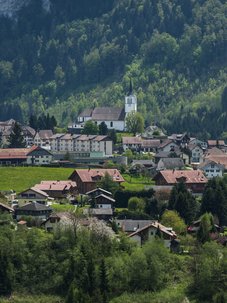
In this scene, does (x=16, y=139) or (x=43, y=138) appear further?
(x=43, y=138)

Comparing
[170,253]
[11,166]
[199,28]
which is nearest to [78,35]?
[199,28]

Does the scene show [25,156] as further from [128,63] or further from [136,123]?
[128,63]

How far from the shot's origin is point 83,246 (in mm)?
59781

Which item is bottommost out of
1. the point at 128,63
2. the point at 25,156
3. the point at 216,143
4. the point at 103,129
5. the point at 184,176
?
the point at 184,176

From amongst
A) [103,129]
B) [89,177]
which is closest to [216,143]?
[103,129]

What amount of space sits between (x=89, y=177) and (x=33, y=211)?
13.1 metres

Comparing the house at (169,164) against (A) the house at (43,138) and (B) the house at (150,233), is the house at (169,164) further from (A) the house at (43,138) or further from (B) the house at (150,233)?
(B) the house at (150,233)

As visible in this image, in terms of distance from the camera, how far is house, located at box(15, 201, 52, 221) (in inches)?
2756

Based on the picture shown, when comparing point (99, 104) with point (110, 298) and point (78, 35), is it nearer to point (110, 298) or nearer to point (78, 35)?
point (78, 35)

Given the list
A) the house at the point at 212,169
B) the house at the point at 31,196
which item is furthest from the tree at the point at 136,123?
the house at the point at 31,196

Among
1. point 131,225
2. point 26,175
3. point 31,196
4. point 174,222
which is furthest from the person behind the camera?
point 26,175

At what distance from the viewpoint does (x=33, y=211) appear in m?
70.1

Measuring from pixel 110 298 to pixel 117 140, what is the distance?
52.6 meters

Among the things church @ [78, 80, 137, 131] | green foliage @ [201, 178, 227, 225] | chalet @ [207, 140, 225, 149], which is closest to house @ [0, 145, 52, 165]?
chalet @ [207, 140, 225, 149]
